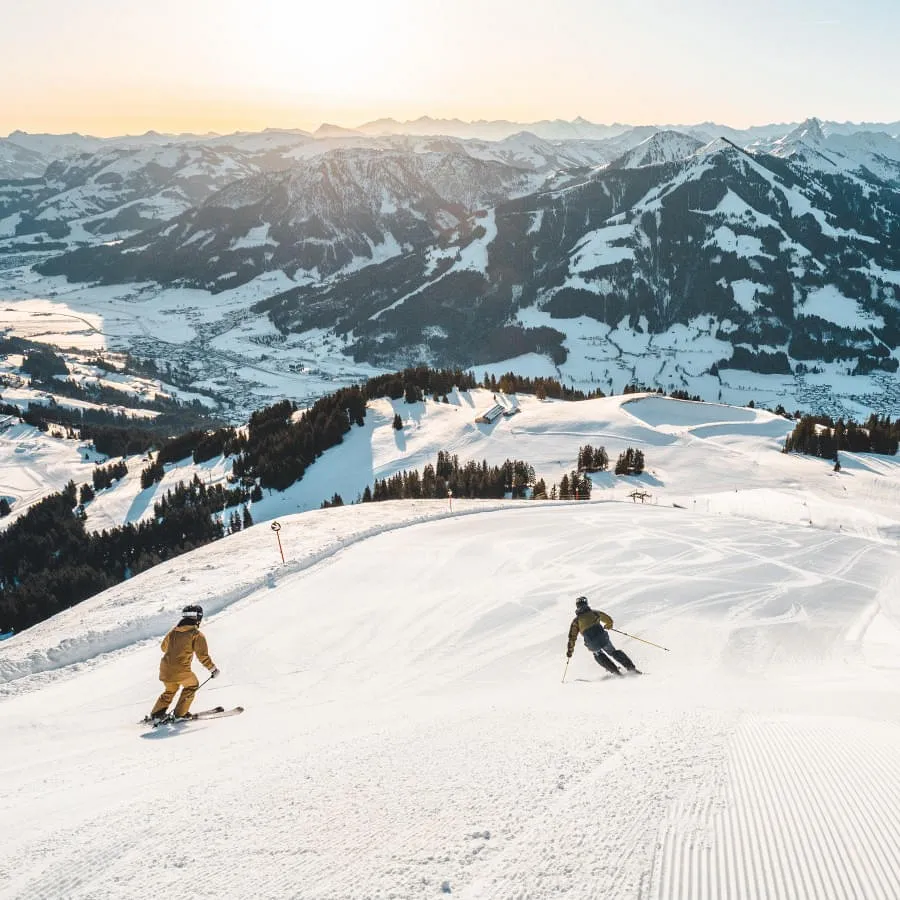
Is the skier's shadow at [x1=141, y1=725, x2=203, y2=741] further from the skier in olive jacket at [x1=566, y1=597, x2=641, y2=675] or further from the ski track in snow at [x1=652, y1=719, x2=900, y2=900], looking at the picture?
the ski track in snow at [x1=652, y1=719, x2=900, y2=900]

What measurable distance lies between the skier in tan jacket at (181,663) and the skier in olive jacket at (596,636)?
23.2 feet

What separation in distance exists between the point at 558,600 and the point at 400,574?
562 cm

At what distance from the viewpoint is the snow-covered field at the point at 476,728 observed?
15.2ft

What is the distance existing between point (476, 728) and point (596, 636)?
449 cm

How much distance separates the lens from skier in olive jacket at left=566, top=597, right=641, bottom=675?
38.7 feet

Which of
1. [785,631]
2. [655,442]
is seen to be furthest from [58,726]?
[655,442]

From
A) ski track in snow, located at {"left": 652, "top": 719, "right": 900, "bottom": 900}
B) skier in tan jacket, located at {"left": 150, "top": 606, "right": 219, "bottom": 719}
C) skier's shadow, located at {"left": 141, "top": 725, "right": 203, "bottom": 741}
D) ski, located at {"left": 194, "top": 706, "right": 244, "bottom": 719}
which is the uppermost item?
ski track in snow, located at {"left": 652, "top": 719, "right": 900, "bottom": 900}

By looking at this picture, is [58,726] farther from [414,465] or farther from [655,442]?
[655,442]

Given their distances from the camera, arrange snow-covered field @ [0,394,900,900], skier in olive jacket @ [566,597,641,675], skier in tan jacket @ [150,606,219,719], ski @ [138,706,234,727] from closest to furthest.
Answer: snow-covered field @ [0,394,900,900], ski @ [138,706,234,727], skier in tan jacket @ [150,606,219,719], skier in olive jacket @ [566,597,641,675]

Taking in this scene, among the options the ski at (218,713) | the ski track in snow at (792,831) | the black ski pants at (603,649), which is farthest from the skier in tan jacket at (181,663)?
the ski track in snow at (792,831)

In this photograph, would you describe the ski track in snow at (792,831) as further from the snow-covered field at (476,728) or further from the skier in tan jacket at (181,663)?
the skier in tan jacket at (181,663)

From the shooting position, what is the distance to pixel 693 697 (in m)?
9.57

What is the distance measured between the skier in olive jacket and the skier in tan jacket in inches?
278

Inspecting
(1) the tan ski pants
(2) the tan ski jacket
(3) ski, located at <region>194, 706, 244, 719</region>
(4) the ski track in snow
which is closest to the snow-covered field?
(4) the ski track in snow
